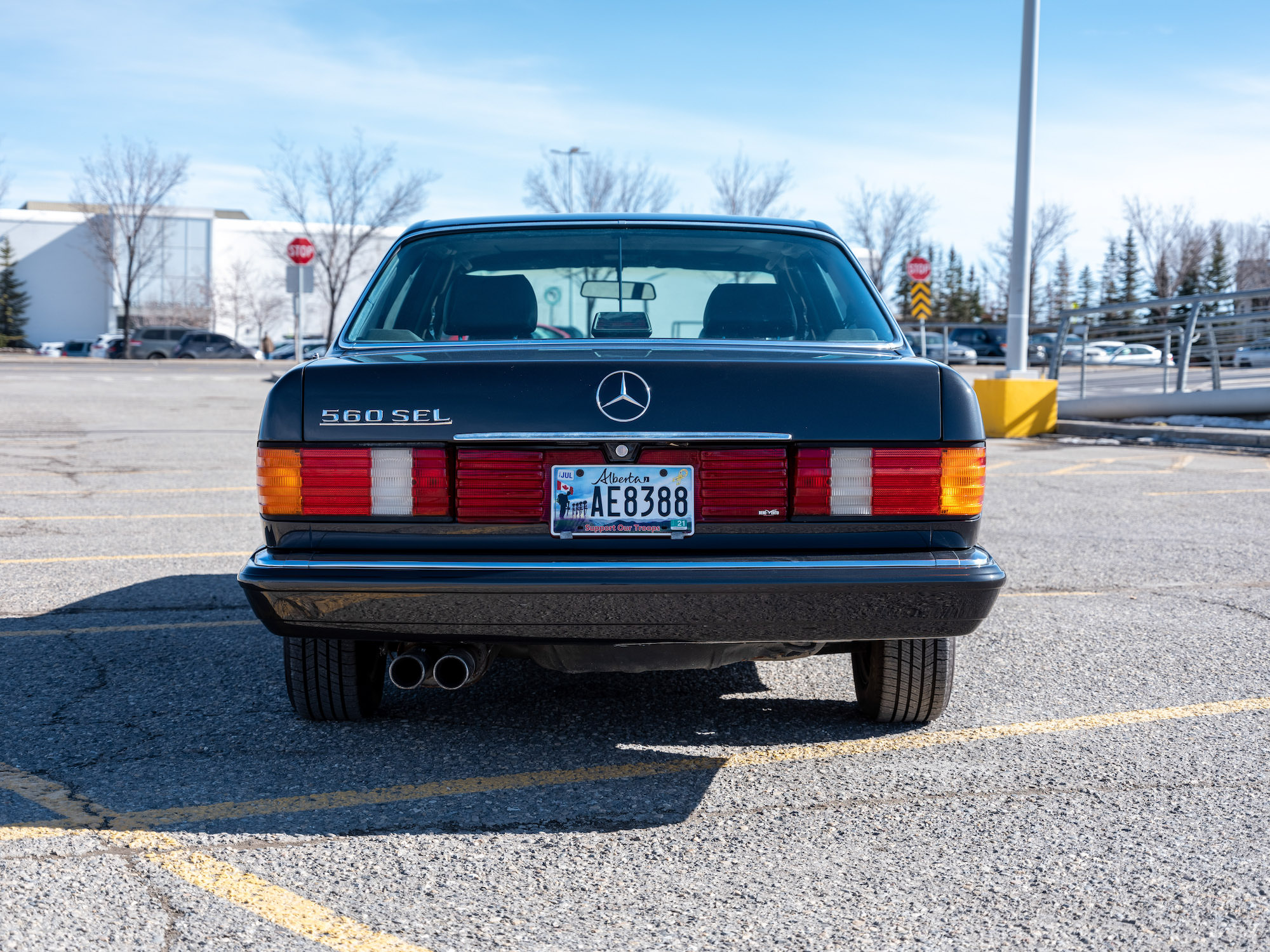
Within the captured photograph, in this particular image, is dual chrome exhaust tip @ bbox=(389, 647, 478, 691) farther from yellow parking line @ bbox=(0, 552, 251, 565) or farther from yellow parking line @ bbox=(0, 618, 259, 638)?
yellow parking line @ bbox=(0, 552, 251, 565)

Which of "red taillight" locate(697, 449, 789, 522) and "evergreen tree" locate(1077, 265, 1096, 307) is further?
"evergreen tree" locate(1077, 265, 1096, 307)

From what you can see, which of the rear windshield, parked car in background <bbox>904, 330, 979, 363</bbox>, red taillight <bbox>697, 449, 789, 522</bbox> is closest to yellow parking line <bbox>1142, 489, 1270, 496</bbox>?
the rear windshield

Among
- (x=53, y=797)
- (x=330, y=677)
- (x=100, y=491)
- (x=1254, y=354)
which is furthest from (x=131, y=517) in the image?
(x=1254, y=354)

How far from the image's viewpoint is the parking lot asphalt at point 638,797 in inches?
92.5

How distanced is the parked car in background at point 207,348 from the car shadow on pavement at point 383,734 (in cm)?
4356

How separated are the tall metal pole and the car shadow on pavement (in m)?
11.1

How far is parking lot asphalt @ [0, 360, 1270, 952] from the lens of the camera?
2350mm

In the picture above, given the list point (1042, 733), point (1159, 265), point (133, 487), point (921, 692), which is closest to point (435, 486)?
point (921, 692)

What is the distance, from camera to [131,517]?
7.54 metres

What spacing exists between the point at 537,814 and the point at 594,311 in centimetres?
160

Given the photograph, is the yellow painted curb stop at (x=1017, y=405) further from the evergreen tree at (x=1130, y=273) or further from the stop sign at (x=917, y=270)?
the evergreen tree at (x=1130, y=273)

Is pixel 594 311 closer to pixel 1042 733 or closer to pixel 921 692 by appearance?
pixel 921 692

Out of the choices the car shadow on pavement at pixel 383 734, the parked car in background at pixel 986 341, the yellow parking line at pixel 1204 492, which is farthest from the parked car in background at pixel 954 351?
the car shadow on pavement at pixel 383 734

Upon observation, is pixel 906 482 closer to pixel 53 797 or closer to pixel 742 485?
pixel 742 485
